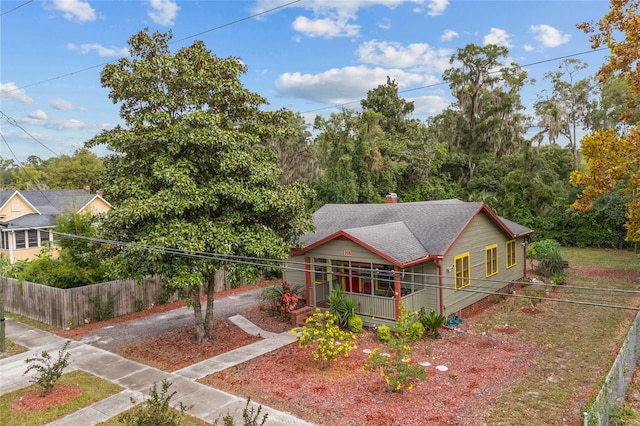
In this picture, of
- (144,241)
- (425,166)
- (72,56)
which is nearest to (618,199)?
(425,166)

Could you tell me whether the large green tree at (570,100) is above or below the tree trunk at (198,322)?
above

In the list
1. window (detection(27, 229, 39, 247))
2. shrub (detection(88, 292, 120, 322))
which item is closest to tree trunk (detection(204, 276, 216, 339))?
shrub (detection(88, 292, 120, 322))

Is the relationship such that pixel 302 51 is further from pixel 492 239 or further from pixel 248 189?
pixel 492 239

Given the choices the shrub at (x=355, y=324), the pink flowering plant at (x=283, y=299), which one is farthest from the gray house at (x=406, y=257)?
the pink flowering plant at (x=283, y=299)

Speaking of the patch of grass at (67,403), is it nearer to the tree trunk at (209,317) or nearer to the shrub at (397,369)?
the tree trunk at (209,317)

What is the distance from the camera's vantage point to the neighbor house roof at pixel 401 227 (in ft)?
45.4

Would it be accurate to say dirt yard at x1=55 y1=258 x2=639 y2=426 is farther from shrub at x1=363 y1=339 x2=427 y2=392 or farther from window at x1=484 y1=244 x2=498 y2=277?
window at x1=484 y1=244 x2=498 y2=277

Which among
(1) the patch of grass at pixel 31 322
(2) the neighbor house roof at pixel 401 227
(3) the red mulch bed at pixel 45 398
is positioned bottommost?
(3) the red mulch bed at pixel 45 398

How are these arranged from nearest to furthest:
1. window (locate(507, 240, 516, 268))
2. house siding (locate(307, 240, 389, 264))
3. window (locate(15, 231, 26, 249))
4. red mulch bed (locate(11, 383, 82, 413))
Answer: red mulch bed (locate(11, 383, 82, 413)), house siding (locate(307, 240, 389, 264)), window (locate(507, 240, 516, 268)), window (locate(15, 231, 26, 249))

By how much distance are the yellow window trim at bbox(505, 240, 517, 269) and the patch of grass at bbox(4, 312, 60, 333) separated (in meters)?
18.1

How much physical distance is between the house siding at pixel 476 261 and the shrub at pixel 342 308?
3119mm

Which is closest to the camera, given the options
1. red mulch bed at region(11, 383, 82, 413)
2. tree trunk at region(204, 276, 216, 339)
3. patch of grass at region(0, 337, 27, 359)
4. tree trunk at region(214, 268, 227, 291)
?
red mulch bed at region(11, 383, 82, 413)

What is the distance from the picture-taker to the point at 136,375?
10547 mm

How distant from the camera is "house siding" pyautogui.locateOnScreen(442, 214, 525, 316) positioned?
14.4m
